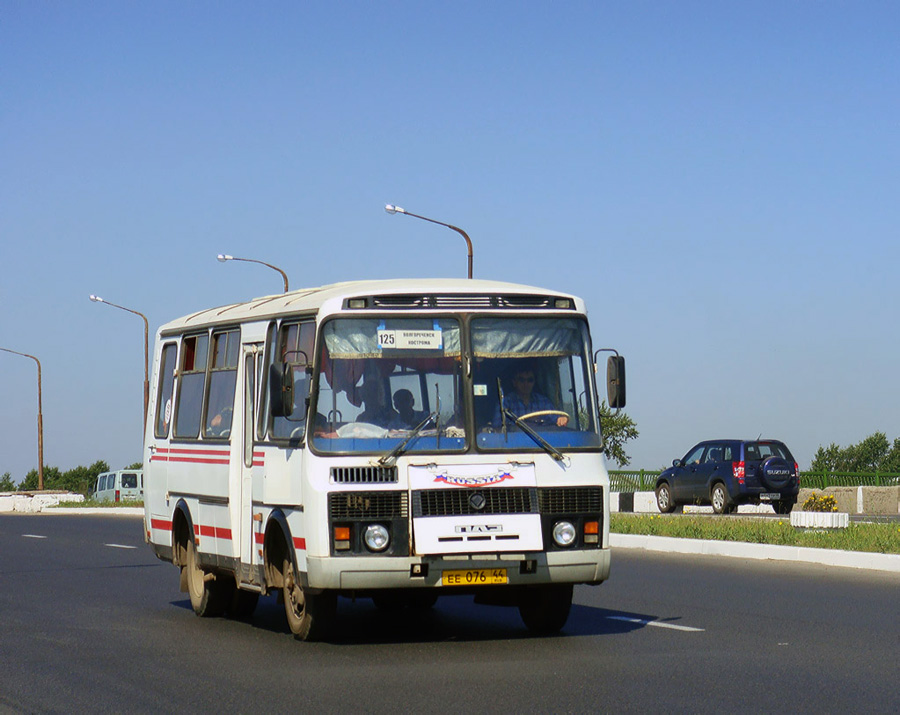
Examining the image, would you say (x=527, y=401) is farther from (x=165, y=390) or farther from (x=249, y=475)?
(x=165, y=390)

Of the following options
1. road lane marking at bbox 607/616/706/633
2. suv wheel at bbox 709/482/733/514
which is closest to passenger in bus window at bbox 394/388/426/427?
road lane marking at bbox 607/616/706/633

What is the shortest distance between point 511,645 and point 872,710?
382cm

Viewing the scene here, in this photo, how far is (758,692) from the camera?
912 cm

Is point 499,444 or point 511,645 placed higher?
point 499,444

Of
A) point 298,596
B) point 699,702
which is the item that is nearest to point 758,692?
point 699,702

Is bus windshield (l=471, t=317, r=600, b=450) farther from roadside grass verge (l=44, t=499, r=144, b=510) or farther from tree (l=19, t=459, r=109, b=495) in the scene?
tree (l=19, t=459, r=109, b=495)

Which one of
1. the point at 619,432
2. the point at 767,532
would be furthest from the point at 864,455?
the point at 767,532

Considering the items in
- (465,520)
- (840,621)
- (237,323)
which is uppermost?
(237,323)

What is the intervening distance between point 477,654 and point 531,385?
217cm

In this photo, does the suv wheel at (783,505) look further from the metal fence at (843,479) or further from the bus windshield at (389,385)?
the bus windshield at (389,385)

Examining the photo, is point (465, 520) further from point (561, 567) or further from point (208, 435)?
point (208, 435)

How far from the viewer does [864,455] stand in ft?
345

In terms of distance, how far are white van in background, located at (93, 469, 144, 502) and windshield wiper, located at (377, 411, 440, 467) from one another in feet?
158

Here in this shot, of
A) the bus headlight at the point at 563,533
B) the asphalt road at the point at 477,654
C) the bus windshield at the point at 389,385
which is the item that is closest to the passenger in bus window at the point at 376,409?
the bus windshield at the point at 389,385
